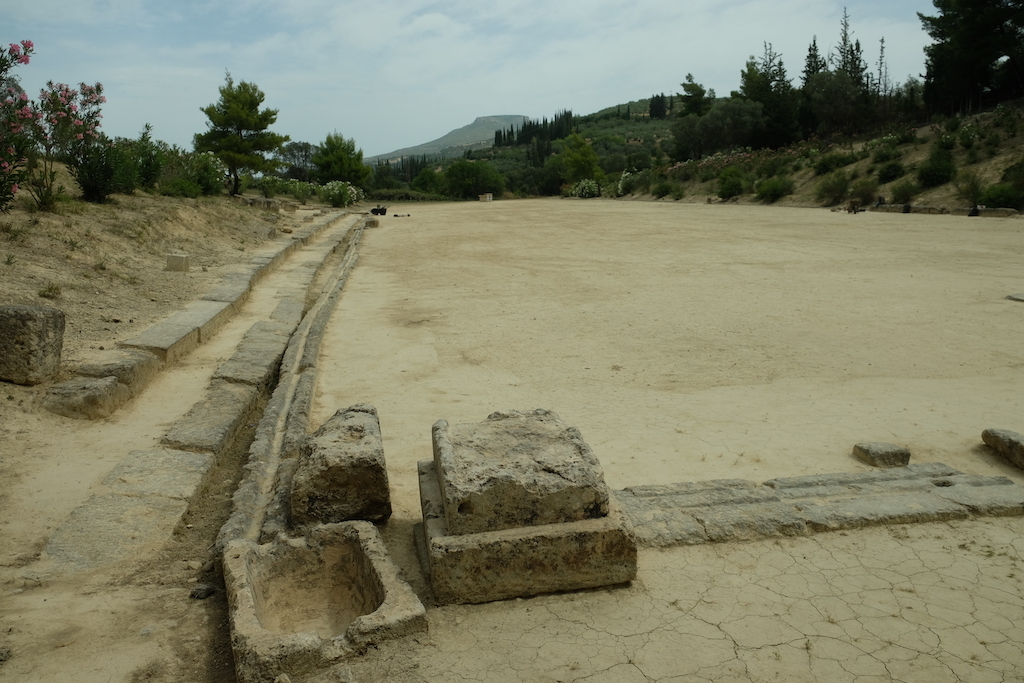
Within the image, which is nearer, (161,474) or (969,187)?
(161,474)

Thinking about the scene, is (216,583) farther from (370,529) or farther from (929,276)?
(929,276)

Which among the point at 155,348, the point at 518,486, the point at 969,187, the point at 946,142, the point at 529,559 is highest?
the point at 946,142

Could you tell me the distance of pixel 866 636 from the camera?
8.66 ft

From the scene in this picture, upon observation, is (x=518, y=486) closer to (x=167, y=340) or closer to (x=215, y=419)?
(x=215, y=419)

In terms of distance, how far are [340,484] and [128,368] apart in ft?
9.98

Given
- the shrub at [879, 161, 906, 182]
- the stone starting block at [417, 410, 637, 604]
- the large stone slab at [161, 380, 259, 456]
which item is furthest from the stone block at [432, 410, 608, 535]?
the shrub at [879, 161, 906, 182]

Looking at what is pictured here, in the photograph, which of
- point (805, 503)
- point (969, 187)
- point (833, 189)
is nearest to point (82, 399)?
point (805, 503)

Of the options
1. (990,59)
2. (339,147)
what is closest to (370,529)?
(990,59)

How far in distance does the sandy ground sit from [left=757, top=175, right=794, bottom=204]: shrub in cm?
1736

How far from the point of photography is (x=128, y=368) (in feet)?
18.1

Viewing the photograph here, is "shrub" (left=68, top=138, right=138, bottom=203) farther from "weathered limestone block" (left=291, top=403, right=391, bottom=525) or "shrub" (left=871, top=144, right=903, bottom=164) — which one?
"shrub" (left=871, top=144, right=903, bottom=164)

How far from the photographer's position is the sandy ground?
257 cm

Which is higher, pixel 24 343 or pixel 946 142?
pixel 946 142

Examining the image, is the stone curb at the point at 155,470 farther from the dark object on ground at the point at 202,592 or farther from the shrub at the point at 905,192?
the shrub at the point at 905,192
